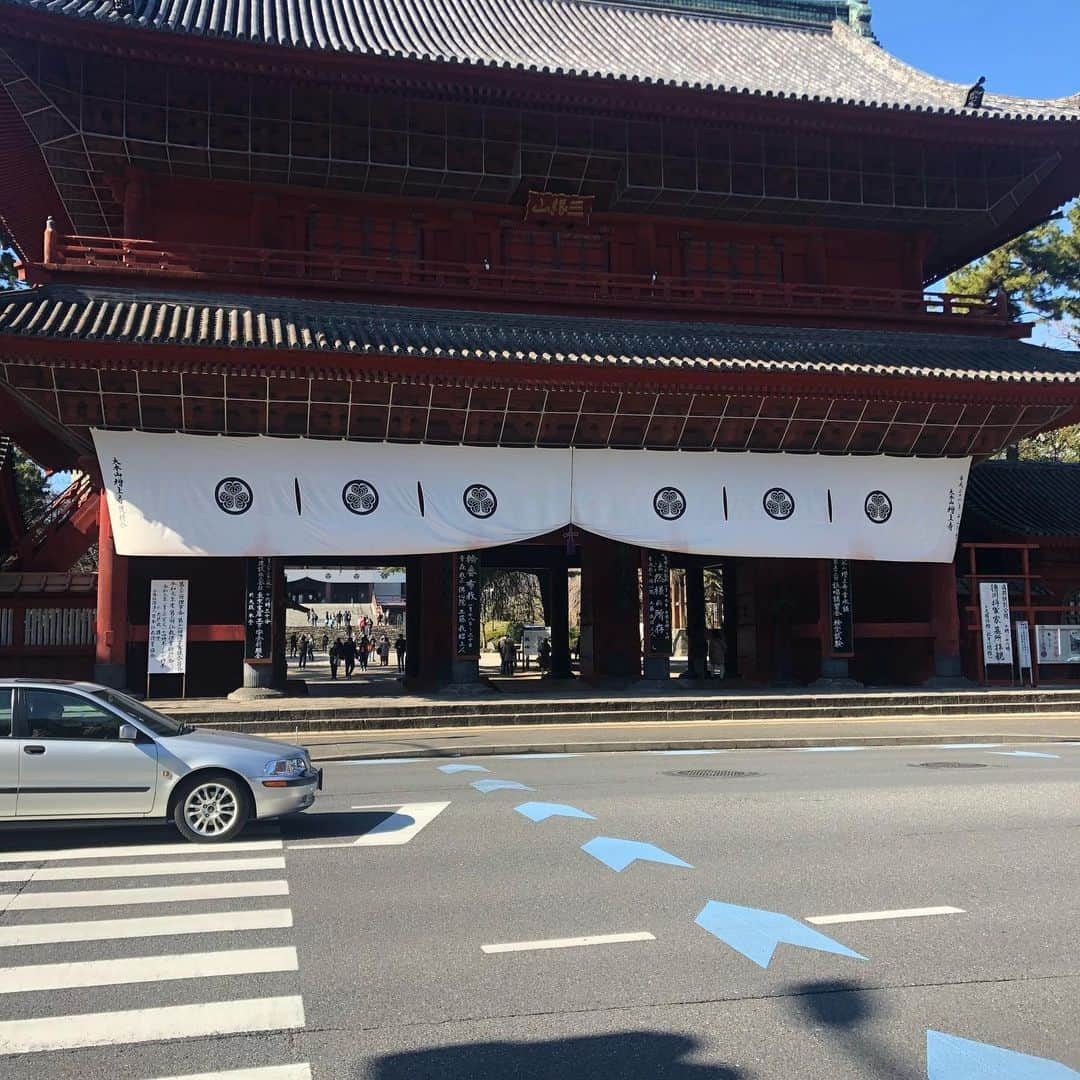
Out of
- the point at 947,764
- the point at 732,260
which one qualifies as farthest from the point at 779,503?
the point at 947,764

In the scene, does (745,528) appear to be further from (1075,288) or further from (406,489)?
(1075,288)

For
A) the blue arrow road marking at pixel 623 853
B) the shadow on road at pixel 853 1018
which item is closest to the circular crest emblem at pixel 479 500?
the blue arrow road marking at pixel 623 853

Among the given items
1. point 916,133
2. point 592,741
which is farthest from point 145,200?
point 916,133

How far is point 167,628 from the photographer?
18.1 metres

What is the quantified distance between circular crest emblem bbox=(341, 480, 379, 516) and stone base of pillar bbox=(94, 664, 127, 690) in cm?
504

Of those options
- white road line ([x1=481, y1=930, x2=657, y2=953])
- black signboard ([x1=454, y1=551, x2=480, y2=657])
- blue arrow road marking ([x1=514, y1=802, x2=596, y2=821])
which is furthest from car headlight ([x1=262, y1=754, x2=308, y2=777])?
black signboard ([x1=454, y1=551, x2=480, y2=657])

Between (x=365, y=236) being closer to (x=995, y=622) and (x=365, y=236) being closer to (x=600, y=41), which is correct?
(x=600, y=41)

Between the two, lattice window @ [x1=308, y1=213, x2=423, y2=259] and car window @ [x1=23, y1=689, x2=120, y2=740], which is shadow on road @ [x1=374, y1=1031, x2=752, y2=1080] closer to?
car window @ [x1=23, y1=689, x2=120, y2=740]

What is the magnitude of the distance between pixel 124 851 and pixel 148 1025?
3.80m

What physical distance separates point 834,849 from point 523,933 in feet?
10.6

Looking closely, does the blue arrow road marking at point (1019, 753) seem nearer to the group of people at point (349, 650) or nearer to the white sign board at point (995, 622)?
the white sign board at point (995, 622)

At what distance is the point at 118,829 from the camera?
8.79 metres

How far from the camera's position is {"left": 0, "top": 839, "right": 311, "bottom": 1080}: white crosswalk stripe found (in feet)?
14.5

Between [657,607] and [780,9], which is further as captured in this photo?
[780,9]
